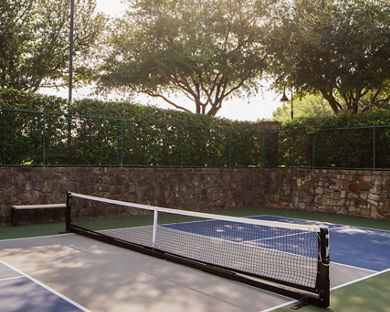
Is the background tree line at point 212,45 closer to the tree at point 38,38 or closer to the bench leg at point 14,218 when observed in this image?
the tree at point 38,38

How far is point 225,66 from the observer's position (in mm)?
23422

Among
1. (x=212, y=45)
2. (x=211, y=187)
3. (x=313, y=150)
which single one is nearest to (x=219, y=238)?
(x=211, y=187)

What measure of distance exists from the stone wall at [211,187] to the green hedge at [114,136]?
394 mm

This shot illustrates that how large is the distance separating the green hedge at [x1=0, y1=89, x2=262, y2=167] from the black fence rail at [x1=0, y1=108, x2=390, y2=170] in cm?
3

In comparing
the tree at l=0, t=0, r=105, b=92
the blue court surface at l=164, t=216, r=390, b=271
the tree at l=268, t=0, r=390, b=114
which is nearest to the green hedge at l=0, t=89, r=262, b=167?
the blue court surface at l=164, t=216, r=390, b=271

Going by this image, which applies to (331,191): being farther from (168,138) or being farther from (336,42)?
(336,42)

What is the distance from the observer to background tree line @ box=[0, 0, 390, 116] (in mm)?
21094

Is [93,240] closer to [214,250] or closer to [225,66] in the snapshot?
[214,250]

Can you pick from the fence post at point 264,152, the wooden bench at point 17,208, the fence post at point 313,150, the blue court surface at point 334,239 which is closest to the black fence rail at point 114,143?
the fence post at point 264,152

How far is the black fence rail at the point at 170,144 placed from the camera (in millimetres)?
11281

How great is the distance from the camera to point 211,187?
15.5 m

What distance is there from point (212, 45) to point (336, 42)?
658cm

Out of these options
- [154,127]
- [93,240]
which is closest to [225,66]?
[154,127]

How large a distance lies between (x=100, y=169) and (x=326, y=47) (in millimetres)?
14797
